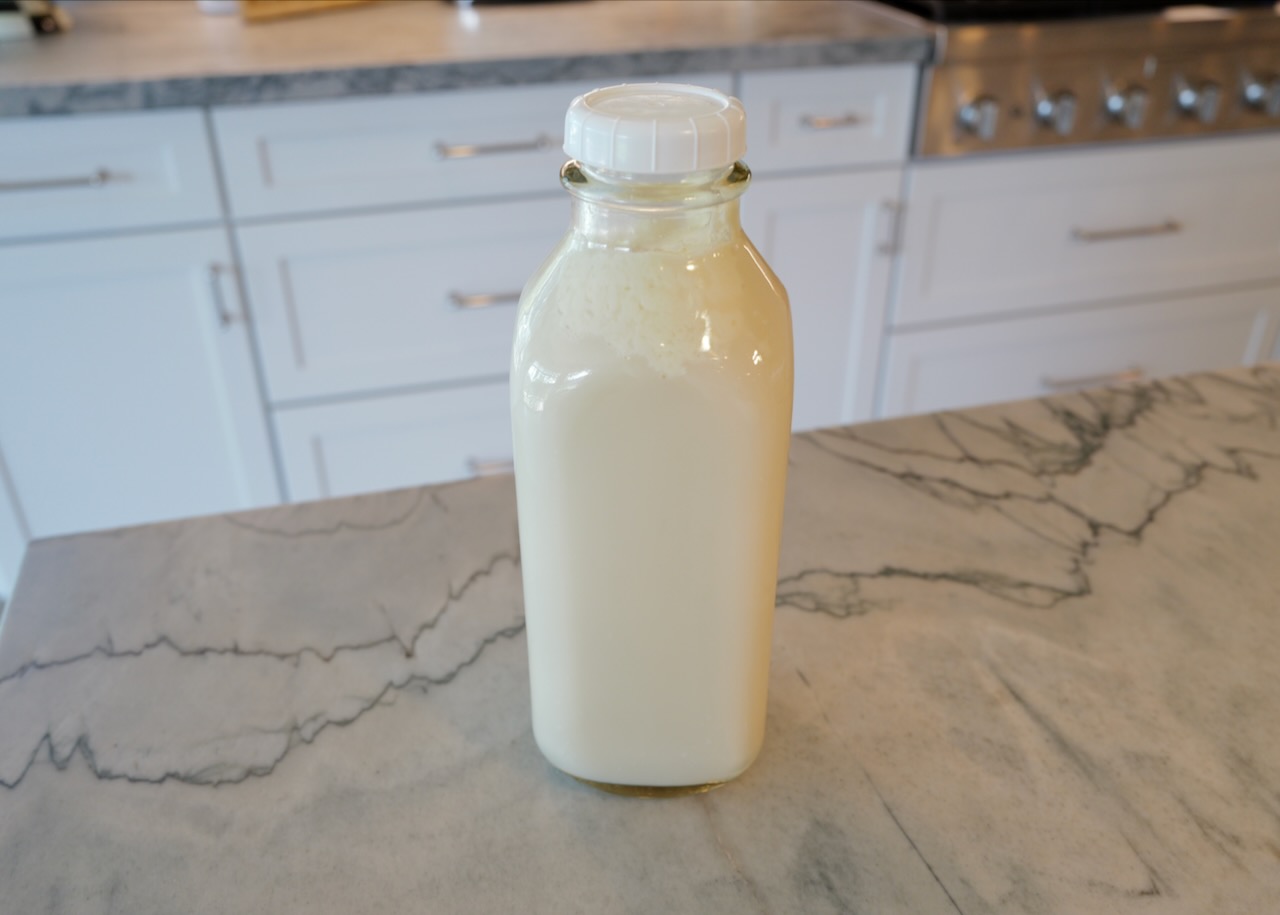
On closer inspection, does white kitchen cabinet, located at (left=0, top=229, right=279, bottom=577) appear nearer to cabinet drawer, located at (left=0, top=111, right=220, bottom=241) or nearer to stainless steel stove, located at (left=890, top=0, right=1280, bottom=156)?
cabinet drawer, located at (left=0, top=111, right=220, bottom=241)

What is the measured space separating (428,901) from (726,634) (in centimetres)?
15

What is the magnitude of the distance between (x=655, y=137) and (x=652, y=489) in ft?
0.40

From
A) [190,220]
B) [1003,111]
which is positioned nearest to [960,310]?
[1003,111]

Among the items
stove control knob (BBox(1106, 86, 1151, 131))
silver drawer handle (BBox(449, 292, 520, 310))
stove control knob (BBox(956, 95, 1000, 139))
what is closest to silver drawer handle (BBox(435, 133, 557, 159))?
silver drawer handle (BBox(449, 292, 520, 310))

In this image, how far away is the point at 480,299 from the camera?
4.53 ft

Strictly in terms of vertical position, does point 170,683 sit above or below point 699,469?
below

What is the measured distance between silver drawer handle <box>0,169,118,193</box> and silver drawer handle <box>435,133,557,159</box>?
373mm

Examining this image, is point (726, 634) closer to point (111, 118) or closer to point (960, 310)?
point (111, 118)

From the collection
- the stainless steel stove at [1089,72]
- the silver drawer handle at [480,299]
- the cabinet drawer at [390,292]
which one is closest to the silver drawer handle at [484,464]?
the cabinet drawer at [390,292]

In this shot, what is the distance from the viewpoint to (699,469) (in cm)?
38

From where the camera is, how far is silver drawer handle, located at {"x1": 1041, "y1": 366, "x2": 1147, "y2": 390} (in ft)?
5.59

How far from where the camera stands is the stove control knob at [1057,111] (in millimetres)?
1431

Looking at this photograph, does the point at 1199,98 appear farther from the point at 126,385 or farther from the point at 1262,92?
the point at 126,385

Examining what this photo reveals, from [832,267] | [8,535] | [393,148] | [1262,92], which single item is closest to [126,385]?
[8,535]
